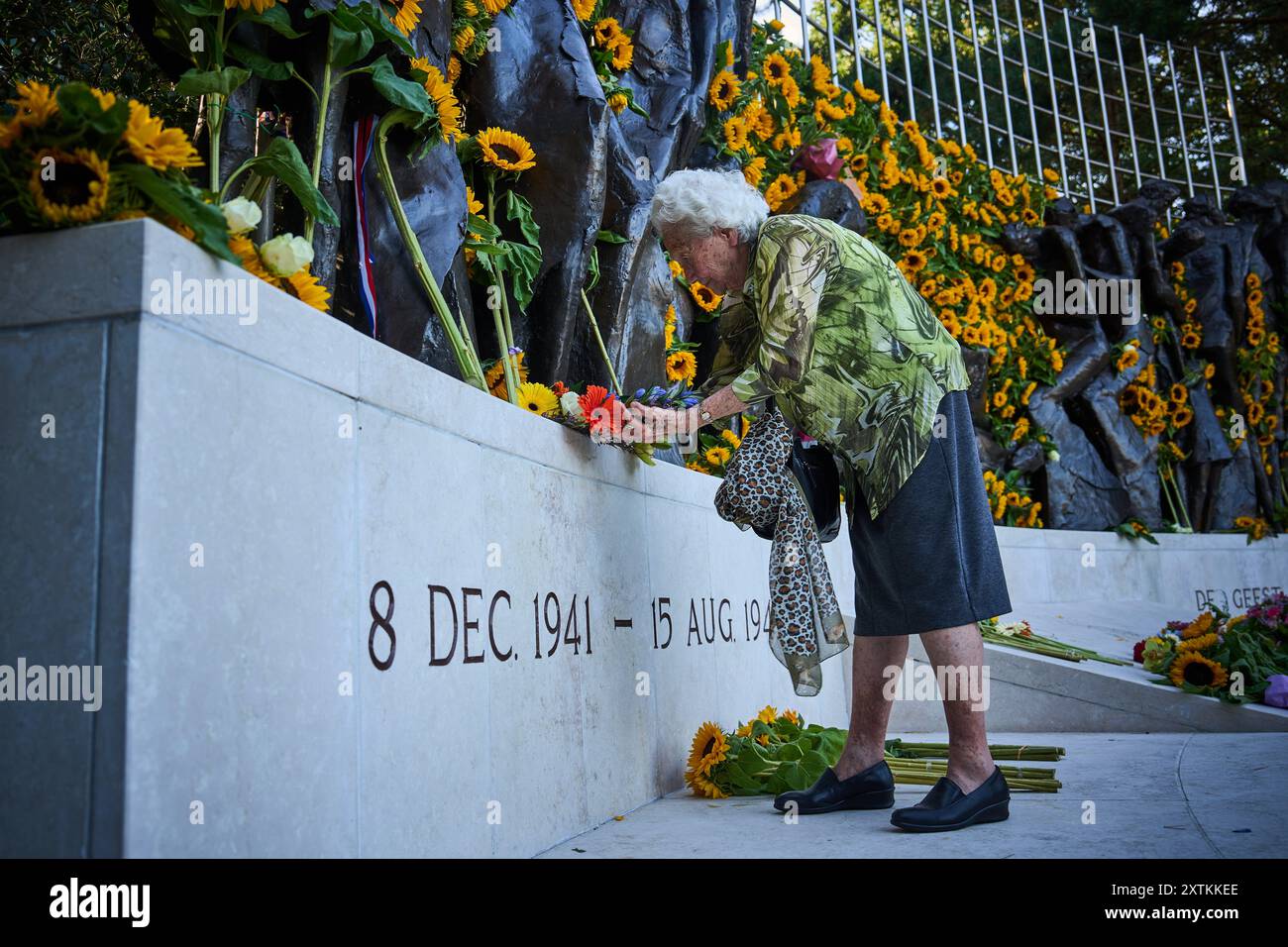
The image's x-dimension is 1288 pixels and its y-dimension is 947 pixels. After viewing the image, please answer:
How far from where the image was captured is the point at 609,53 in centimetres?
472

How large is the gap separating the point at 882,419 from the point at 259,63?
162 centimetres

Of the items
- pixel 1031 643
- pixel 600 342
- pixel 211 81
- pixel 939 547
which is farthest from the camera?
pixel 1031 643

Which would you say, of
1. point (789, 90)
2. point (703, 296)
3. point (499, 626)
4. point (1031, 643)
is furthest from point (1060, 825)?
point (789, 90)

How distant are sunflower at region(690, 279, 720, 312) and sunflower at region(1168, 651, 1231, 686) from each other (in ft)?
9.24

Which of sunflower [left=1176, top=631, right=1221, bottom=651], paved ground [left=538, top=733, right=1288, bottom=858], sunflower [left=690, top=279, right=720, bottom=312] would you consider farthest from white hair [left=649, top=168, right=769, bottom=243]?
sunflower [left=1176, top=631, right=1221, bottom=651]

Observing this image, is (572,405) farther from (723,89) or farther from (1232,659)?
(723,89)

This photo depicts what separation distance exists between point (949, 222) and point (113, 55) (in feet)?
23.5

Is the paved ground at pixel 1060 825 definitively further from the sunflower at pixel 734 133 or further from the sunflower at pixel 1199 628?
the sunflower at pixel 734 133

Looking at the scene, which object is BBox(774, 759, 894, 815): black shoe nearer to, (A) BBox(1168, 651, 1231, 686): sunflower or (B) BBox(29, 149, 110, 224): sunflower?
(B) BBox(29, 149, 110, 224): sunflower

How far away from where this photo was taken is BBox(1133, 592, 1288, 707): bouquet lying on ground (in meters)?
4.53

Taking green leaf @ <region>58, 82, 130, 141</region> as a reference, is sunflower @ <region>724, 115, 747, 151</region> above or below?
above

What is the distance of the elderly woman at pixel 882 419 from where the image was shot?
8.54ft
